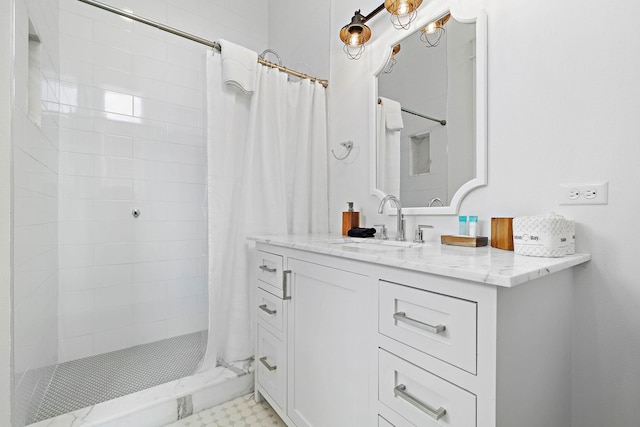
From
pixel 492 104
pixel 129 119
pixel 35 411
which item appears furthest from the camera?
pixel 129 119

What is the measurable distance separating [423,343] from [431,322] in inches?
2.5

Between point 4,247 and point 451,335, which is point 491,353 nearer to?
point 451,335

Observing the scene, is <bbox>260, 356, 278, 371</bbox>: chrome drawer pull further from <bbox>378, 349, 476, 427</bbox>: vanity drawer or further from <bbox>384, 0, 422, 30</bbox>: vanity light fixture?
<bbox>384, 0, 422, 30</bbox>: vanity light fixture

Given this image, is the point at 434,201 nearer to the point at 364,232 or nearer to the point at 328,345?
the point at 364,232

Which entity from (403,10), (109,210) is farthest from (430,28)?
(109,210)

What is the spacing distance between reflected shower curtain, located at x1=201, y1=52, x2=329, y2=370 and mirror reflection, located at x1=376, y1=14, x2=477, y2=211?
0.57 meters

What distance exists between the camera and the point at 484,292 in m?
0.64

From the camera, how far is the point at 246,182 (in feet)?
5.77

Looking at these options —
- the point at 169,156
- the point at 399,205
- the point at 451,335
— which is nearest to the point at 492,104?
the point at 399,205

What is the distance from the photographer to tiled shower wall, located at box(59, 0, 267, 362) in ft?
6.23

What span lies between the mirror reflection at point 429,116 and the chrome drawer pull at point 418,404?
835 millimetres

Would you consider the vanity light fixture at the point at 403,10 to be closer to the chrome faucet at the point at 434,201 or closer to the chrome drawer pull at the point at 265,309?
the chrome faucet at the point at 434,201

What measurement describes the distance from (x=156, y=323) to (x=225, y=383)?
3.11ft

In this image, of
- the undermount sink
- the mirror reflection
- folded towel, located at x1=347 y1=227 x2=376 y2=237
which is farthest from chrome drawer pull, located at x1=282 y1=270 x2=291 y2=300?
the mirror reflection
